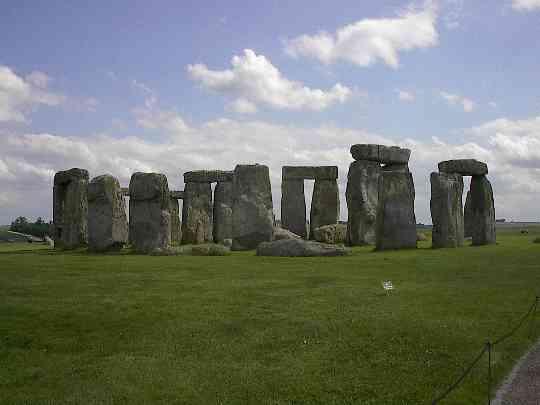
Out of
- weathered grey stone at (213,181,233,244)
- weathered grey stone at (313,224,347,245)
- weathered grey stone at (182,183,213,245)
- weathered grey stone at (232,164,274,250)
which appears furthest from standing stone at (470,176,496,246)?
weathered grey stone at (182,183,213,245)

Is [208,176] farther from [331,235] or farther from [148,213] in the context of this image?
[148,213]

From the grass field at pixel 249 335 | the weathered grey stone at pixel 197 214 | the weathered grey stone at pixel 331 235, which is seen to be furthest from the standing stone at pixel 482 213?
the weathered grey stone at pixel 197 214

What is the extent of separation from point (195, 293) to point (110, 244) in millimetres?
10749

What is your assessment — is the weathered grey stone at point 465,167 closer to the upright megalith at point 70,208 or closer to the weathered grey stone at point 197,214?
the weathered grey stone at point 197,214

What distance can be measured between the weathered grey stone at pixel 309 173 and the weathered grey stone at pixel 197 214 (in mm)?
4374

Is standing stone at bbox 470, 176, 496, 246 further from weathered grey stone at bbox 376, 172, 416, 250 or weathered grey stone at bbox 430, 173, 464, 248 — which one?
weathered grey stone at bbox 376, 172, 416, 250

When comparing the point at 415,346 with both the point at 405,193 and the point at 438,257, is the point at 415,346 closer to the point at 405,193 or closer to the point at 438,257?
the point at 438,257

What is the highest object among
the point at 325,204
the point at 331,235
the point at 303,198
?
the point at 303,198

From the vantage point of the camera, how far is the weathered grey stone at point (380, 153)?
84.3ft

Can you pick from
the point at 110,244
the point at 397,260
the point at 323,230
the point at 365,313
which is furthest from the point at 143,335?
the point at 323,230

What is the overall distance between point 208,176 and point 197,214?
209 cm

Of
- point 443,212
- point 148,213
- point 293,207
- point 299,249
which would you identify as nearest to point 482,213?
point 443,212

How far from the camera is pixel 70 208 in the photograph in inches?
964

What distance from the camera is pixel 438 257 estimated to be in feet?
58.1
